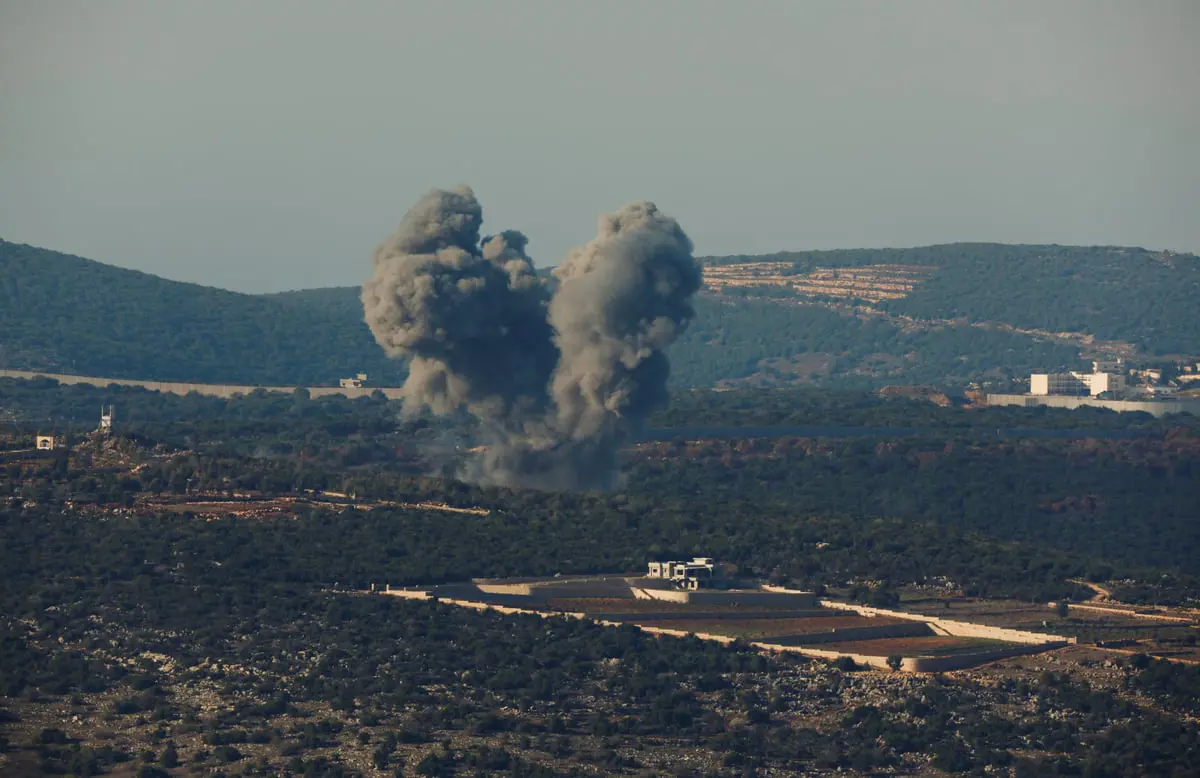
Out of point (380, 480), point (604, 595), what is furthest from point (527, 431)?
point (604, 595)

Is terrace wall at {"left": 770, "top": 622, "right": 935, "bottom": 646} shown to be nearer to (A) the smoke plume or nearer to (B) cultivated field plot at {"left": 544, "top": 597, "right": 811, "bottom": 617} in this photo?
(B) cultivated field plot at {"left": 544, "top": 597, "right": 811, "bottom": 617}

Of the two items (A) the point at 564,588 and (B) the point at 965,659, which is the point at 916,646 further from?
(A) the point at 564,588

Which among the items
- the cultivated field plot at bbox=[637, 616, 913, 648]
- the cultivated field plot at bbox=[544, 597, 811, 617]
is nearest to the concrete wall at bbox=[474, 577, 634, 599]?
the cultivated field plot at bbox=[544, 597, 811, 617]

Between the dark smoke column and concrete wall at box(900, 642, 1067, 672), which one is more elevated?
the dark smoke column

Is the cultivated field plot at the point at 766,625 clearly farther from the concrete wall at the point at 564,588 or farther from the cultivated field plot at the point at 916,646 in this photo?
the concrete wall at the point at 564,588

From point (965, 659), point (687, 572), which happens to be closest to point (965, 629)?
point (965, 659)
